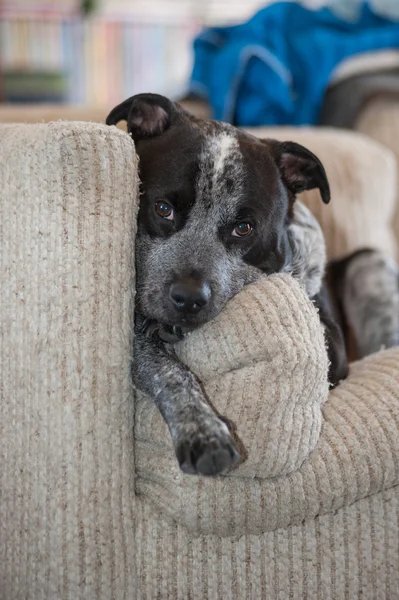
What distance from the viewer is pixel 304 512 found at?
4.60 ft

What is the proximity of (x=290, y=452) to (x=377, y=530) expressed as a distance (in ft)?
1.07

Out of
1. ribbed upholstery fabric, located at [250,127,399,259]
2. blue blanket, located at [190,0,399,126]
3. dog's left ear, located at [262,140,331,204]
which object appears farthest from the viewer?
blue blanket, located at [190,0,399,126]

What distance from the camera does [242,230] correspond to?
63.8 inches

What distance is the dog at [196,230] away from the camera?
142cm

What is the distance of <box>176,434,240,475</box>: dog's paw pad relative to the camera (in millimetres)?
1224

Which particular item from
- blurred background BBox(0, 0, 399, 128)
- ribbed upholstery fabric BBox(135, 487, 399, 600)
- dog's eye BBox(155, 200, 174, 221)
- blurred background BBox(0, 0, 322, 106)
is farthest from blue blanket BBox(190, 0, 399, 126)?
ribbed upholstery fabric BBox(135, 487, 399, 600)

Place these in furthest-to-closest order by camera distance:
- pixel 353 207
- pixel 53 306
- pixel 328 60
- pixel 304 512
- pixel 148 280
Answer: pixel 328 60, pixel 353 207, pixel 148 280, pixel 304 512, pixel 53 306

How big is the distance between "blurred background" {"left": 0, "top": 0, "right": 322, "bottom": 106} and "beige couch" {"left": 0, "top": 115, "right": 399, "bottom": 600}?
127 inches

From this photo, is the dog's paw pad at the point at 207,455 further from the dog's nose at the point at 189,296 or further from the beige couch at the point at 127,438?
the dog's nose at the point at 189,296

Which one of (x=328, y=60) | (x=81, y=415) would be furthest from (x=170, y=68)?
(x=81, y=415)

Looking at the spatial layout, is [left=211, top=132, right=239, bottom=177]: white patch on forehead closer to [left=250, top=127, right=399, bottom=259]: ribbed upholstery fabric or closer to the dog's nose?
the dog's nose

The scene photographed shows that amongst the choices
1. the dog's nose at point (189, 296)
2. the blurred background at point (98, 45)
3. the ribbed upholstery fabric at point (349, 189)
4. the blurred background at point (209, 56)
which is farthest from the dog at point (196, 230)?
the blurred background at point (98, 45)

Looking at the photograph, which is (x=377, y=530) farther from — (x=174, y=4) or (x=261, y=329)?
(x=174, y=4)

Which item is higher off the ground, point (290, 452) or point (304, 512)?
point (290, 452)
